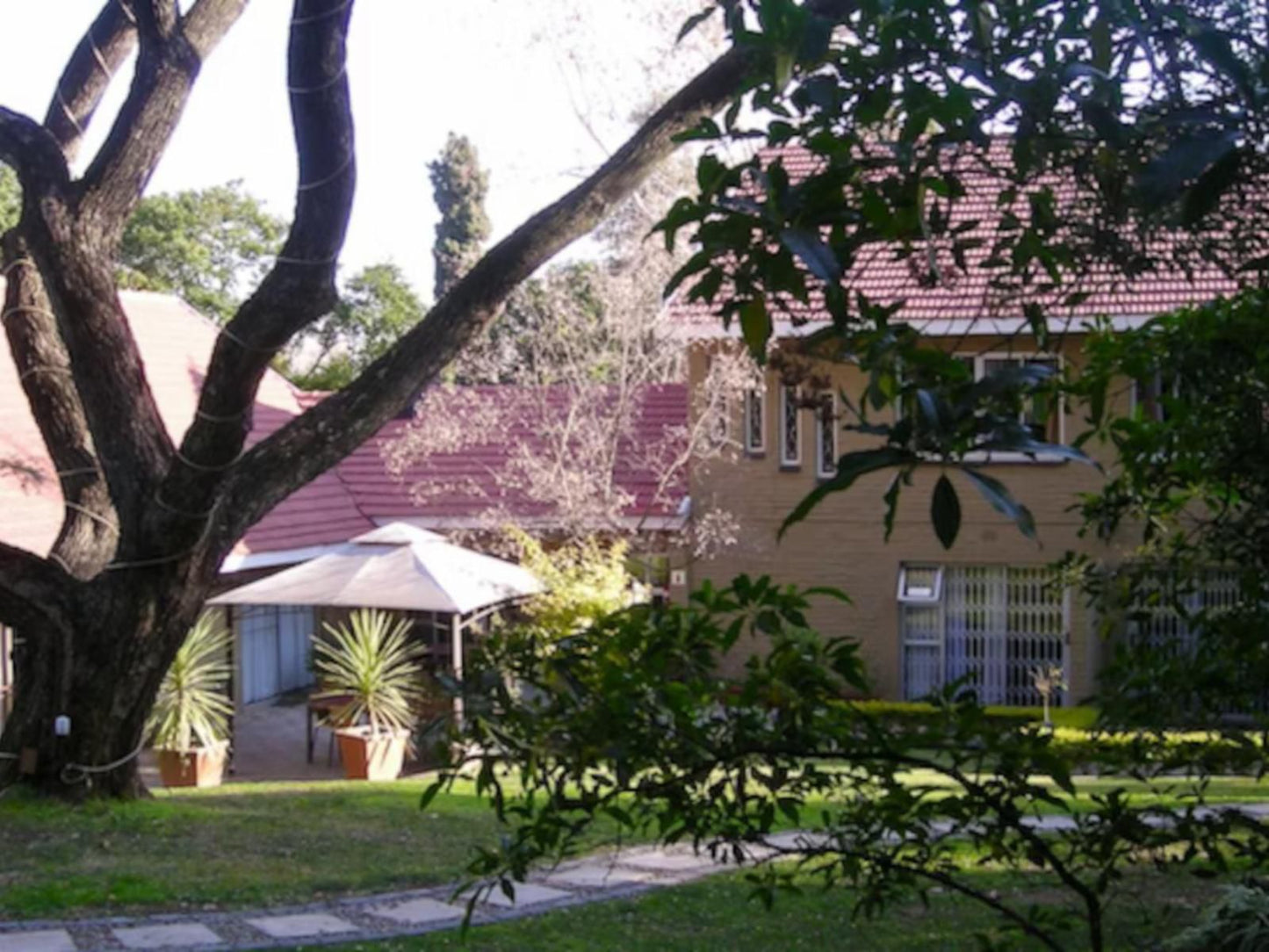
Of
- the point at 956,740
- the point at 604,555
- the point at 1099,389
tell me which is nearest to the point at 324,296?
the point at 1099,389

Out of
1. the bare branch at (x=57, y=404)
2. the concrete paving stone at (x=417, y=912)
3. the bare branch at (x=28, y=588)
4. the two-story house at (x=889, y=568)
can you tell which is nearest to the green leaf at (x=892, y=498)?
the concrete paving stone at (x=417, y=912)

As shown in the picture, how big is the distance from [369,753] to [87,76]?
24.4ft

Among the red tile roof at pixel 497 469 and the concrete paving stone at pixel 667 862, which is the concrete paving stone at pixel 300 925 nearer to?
the concrete paving stone at pixel 667 862

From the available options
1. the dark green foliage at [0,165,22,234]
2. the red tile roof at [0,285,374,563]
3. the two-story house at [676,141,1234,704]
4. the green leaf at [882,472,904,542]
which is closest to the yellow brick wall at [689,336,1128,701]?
the two-story house at [676,141,1234,704]

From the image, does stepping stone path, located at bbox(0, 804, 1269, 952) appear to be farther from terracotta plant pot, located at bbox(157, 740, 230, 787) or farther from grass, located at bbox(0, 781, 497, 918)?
terracotta plant pot, located at bbox(157, 740, 230, 787)

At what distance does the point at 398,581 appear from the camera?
17.0m

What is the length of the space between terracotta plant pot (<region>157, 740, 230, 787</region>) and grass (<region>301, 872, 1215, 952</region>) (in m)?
7.97

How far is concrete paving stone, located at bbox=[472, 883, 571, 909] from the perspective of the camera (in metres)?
8.48

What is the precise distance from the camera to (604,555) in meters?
20.8

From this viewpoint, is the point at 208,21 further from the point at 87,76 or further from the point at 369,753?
the point at 369,753

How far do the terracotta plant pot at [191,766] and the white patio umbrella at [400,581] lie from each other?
191cm

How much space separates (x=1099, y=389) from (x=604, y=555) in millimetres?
17510

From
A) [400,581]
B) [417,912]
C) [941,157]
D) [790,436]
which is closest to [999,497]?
[941,157]

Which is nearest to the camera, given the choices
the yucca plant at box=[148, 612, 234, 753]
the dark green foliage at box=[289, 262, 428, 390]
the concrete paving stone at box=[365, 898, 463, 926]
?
the concrete paving stone at box=[365, 898, 463, 926]
